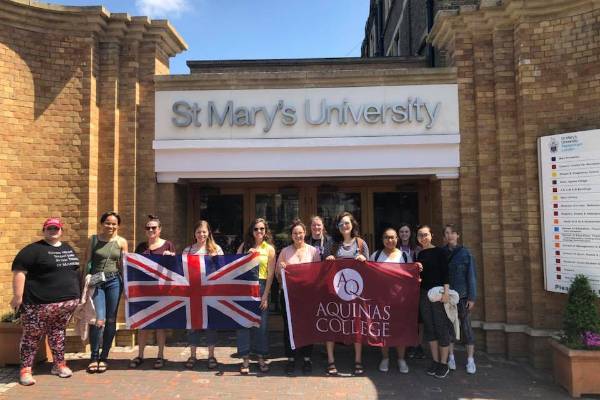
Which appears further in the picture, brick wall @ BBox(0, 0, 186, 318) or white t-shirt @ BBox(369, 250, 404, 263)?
brick wall @ BBox(0, 0, 186, 318)

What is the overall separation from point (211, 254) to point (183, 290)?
57 centimetres

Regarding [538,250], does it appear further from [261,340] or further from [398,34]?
[398,34]

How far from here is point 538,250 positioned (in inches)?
238

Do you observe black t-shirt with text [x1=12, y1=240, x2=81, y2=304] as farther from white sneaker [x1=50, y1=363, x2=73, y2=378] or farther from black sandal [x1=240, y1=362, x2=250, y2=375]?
black sandal [x1=240, y1=362, x2=250, y2=375]

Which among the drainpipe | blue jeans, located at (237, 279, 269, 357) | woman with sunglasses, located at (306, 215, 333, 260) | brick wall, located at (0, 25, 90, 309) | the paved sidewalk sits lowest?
the paved sidewalk

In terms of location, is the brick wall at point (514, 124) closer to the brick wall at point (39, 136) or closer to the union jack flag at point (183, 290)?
the union jack flag at point (183, 290)

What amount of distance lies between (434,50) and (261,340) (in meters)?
6.78

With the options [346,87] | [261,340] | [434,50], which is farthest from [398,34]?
[261,340]

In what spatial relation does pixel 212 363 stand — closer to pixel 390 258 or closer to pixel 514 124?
pixel 390 258

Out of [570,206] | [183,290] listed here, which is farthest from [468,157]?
[183,290]

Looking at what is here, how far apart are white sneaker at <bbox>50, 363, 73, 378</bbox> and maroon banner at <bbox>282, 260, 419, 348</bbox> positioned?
2693 millimetres

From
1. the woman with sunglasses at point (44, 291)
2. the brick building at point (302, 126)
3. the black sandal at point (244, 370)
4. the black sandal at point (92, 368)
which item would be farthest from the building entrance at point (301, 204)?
the black sandal at point (92, 368)

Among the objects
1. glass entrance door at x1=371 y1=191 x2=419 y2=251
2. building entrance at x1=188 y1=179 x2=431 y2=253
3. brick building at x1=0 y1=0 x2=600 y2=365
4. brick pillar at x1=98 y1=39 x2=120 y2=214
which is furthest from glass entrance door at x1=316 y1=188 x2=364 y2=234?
brick pillar at x1=98 y1=39 x2=120 y2=214

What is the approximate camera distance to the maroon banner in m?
5.43
